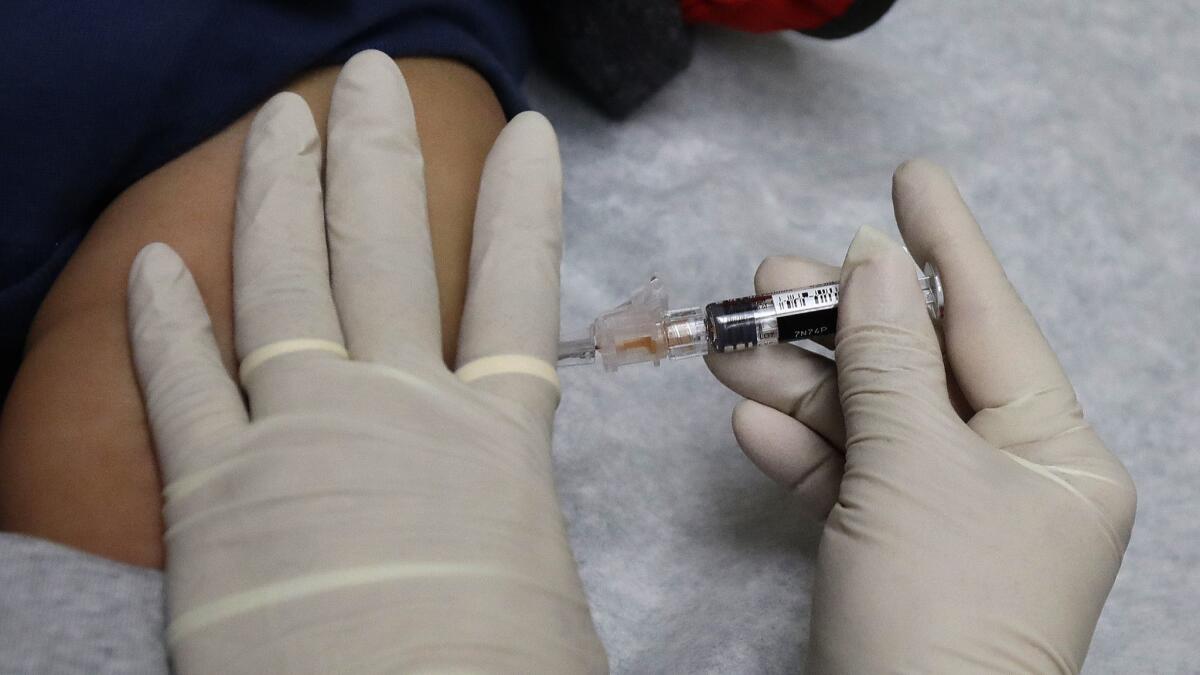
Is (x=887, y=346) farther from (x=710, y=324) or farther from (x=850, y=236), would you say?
(x=850, y=236)

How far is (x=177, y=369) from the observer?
0.73 meters

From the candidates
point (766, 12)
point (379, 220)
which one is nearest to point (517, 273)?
point (379, 220)

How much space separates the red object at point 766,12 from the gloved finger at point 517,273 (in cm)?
41

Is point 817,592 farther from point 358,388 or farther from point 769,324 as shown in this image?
point 358,388

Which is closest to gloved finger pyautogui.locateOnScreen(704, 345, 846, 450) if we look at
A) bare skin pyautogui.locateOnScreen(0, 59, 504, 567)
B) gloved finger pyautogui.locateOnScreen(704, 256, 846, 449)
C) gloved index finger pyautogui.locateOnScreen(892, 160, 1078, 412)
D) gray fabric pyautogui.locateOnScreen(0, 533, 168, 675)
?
gloved finger pyautogui.locateOnScreen(704, 256, 846, 449)

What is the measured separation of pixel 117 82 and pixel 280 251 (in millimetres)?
209

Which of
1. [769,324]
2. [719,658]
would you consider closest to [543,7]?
[769,324]

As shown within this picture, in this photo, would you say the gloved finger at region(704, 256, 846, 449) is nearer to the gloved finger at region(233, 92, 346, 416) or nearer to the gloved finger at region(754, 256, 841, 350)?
the gloved finger at region(754, 256, 841, 350)

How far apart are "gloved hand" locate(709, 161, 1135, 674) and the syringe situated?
27mm

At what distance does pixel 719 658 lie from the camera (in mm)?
898

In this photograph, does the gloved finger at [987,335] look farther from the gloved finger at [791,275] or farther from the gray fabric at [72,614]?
the gray fabric at [72,614]

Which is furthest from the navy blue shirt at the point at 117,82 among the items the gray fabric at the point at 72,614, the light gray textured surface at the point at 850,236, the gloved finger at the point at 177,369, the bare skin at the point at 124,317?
the light gray textured surface at the point at 850,236

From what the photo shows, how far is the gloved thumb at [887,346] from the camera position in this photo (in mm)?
784

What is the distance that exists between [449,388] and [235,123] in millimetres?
348
